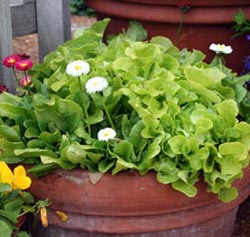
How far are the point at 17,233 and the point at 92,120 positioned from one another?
14.9 inches

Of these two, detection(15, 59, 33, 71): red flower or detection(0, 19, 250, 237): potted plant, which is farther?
detection(15, 59, 33, 71): red flower

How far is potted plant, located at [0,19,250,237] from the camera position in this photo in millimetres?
1868

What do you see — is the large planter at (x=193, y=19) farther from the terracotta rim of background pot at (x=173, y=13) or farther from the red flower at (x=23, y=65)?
the red flower at (x=23, y=65)

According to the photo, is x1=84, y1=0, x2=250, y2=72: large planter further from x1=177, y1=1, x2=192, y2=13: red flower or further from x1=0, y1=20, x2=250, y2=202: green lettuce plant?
x1=0, y1=20, x2=250, y2=202: green lettuce plant

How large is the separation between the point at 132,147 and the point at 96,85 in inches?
7.9

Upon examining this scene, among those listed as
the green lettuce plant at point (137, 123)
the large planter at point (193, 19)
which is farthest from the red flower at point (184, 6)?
the green lettuce plant at point (137, 123)

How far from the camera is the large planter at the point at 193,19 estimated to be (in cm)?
264

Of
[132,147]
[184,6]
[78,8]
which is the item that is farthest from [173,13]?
[78,8]

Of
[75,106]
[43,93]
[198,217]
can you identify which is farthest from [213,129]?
[43,93]

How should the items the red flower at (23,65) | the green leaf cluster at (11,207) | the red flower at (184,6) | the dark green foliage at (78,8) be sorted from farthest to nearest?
the dark green foliage at (78,8) < the red flower at (184,6) < the red flower at (23,65) < the green leaf cluster at (11,207)

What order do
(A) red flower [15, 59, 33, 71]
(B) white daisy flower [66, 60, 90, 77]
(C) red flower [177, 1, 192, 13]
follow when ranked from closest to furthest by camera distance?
(B) white daisy flower [66, 60, 90, 77], (A) red flower [15, 59, 33, 71], (C) red flower [177, 1, 192, 13]

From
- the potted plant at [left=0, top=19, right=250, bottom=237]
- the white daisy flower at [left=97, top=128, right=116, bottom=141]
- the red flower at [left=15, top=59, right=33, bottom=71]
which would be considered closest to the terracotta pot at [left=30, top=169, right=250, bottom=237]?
the potted plant at [left=0, top=19, right=250, bottom=237]

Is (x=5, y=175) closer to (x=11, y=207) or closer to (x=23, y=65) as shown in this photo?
(x=11, y=207)

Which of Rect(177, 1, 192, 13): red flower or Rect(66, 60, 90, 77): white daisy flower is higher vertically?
Answer: Rect(66, 60, 90, 77): white daisy flower
